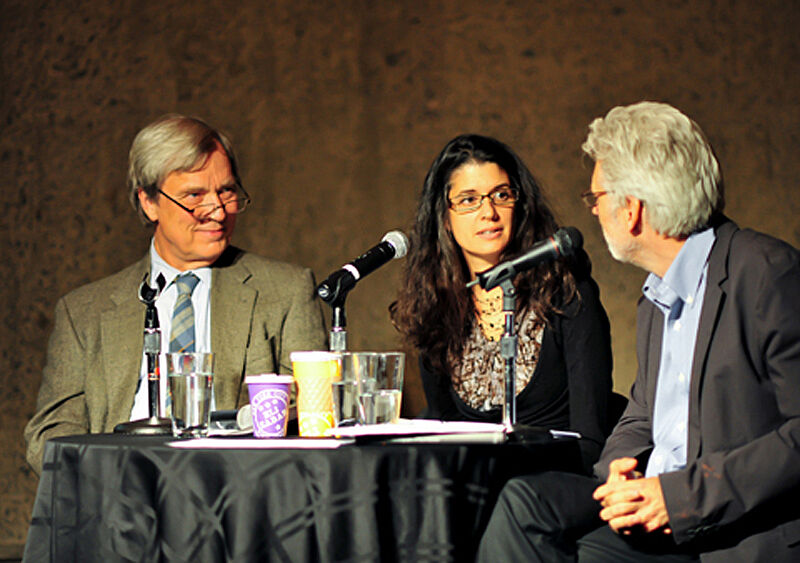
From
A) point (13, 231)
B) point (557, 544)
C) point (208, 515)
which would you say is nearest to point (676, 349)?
point (557, 544)

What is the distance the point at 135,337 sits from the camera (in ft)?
8.09

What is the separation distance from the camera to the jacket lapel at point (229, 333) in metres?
2.53

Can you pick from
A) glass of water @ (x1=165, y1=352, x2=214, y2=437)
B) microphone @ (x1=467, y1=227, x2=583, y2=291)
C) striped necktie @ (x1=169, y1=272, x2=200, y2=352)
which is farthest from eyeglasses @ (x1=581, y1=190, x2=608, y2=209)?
striped necktie @ (x1=169, y1=272, x2=200, y2=352)

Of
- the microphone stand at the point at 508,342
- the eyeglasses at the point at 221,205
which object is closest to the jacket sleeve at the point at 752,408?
the microphone stand at the point at 508,342

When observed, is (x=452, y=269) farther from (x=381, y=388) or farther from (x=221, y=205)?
(x=381, y=388)

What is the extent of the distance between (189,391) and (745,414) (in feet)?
3.32

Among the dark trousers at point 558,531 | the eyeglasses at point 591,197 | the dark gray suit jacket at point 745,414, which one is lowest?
the dark trousers at point 558,531

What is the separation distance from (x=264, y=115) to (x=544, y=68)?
4.03 ft

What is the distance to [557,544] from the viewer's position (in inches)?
64.1

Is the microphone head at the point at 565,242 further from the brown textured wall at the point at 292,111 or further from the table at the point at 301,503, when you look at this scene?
the brown textured wall at the point at 292,111

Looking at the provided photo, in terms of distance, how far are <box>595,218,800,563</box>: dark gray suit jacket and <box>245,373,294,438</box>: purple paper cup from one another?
0.70 meters

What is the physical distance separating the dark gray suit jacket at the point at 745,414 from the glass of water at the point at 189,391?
0.85 metres

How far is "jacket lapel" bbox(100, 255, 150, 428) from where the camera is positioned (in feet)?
7.88

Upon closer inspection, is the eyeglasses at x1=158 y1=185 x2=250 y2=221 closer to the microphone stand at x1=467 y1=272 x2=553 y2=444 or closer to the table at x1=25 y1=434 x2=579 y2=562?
the microphone stand at x1=467 y1=272 x2=553 y2=444
